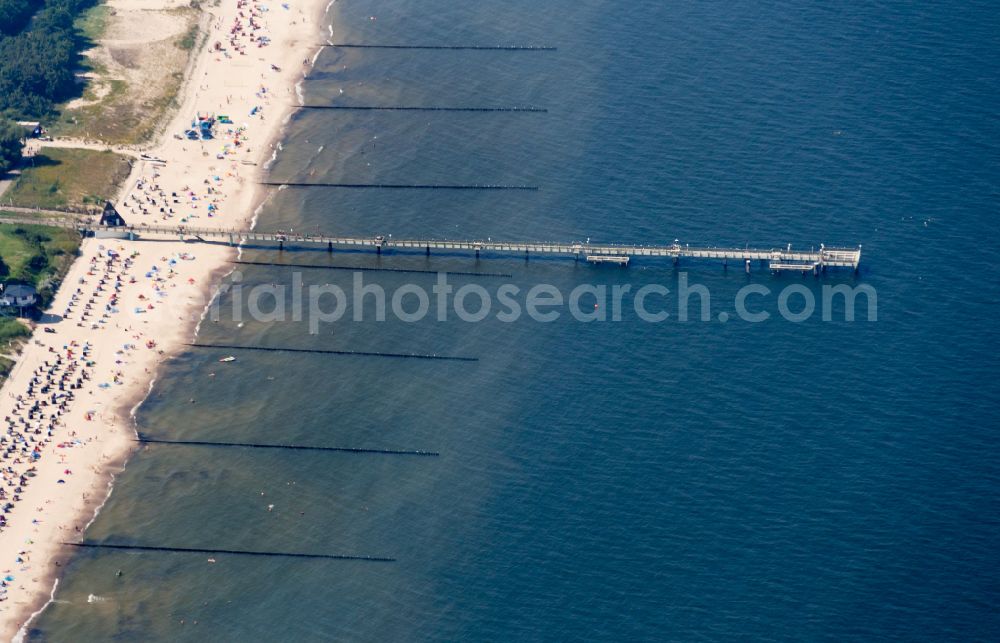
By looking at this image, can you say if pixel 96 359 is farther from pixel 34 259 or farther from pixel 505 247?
pixel 505 247

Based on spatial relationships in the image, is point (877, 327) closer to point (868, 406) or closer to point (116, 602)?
point (868, 406)

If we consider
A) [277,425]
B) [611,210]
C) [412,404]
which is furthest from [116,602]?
[611,210]

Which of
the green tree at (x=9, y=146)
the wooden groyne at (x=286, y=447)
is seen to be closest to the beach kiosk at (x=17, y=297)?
the wooden groyne at (x=286, y=447)

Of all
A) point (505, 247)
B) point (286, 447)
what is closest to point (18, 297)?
point (286, 447)

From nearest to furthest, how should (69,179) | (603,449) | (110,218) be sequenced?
(603,449), (110,218), (69,179)

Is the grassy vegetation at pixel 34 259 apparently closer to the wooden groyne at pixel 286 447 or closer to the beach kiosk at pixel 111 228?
the beach kiosk at pixel 111 228

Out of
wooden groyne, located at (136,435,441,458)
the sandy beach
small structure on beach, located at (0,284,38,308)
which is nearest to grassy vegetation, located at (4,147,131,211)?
the sandy beach
